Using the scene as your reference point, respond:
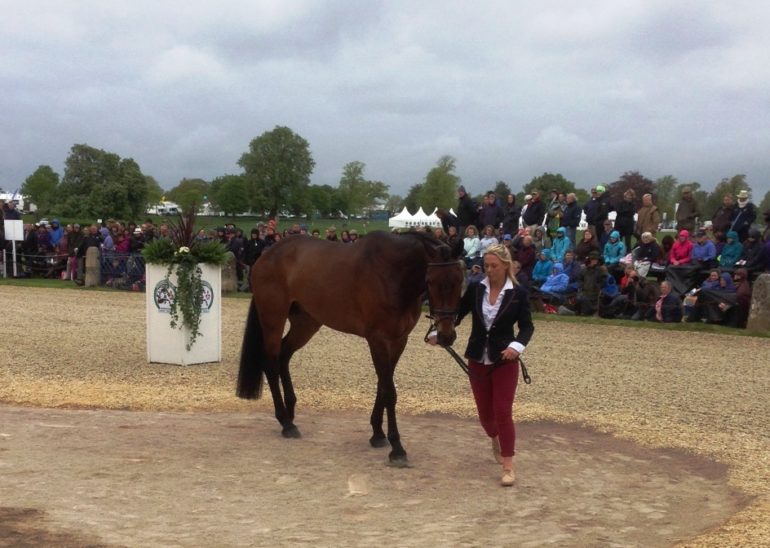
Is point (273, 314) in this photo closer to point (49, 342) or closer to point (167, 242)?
point (167, 242)

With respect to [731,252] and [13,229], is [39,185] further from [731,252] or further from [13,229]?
[731,252]

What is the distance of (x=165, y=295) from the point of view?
420 inches

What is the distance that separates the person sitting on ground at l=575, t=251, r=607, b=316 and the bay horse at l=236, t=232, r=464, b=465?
9.73 meters

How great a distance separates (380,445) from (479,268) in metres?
10.0

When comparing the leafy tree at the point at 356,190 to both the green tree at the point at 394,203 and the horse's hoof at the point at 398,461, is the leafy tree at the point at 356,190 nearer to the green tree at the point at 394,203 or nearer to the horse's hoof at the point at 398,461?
the green tree at the point at 394,203

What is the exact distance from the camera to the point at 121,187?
70.7 meters

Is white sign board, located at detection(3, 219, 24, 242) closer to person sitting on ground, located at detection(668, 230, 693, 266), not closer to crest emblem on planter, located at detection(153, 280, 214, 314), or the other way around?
crest emblem on planter, located at detection(153, 280, 214, 314)

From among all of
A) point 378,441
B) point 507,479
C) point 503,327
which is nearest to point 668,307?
point 378,441

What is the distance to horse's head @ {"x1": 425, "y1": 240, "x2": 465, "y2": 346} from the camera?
230 inches

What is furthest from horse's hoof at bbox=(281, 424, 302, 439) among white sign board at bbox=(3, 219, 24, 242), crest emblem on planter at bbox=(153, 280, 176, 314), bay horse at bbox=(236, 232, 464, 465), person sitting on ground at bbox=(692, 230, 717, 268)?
white sign board at bbox=(3, 219, 24, 242)

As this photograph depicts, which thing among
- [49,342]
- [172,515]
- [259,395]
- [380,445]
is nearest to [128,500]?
[172,515]

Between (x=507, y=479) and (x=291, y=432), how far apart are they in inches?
86.4

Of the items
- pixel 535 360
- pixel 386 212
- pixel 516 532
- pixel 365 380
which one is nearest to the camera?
pixel 516 532

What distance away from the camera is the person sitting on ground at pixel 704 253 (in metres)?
16.0
